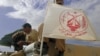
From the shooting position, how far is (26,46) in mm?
7586

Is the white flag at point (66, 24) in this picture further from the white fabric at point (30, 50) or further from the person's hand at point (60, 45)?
the white fabric at point (30, 50)

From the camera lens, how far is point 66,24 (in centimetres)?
700

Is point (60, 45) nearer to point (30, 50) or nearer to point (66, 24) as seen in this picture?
point (66, 24)

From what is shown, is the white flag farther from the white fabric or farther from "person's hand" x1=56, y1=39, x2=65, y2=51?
the white fabric

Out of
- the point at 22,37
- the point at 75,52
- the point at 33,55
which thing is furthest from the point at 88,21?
the point at 22,37

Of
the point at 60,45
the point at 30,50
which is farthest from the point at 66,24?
the point at 30,50

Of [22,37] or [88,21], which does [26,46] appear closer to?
[22,37]

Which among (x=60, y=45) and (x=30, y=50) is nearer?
(x=60, y=45)

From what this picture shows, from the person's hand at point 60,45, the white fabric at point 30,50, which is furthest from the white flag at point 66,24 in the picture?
the white fabric at point 30,50

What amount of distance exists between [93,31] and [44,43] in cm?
104

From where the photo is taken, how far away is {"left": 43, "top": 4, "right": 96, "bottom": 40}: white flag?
686cm

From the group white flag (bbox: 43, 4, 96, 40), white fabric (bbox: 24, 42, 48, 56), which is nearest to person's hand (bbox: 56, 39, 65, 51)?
white flag (bbox: 43, 4, 96, 40)

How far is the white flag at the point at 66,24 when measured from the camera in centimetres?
686

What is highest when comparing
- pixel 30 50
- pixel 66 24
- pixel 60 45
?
pixel 66 24
